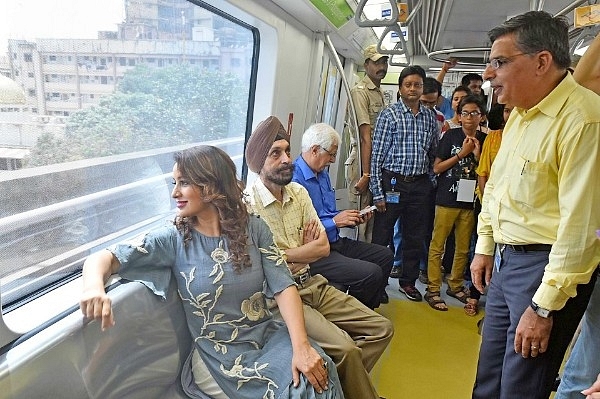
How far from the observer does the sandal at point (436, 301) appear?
3.61 m

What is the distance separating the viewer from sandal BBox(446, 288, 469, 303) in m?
3.77

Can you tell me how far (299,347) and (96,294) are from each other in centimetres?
71

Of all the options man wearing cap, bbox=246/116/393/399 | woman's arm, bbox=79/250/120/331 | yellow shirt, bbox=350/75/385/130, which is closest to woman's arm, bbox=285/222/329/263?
man wearing cap, bbox=246/116/393/399

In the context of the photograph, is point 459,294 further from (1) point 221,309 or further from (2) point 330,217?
(1) point 221,309

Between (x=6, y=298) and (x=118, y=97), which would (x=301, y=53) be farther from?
(x=6, y=298)

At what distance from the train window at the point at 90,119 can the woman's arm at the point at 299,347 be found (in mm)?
732

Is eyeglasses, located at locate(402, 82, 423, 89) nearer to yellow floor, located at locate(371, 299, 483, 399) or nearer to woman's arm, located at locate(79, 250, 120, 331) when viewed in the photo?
yellow floor, located at locate(371, 299, 483, 399)

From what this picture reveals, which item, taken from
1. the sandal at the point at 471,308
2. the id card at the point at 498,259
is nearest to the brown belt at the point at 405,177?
the sandal at the point at 471,308

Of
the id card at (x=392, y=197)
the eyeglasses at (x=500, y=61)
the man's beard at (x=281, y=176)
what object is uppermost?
the eyeglasses at (x=500, y=61)

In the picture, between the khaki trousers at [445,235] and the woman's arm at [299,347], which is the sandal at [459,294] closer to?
the khaki trousers at [445,235]

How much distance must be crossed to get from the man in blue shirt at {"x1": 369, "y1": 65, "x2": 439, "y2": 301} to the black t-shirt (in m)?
0.08

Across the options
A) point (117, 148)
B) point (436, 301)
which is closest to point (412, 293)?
point (436, 301)

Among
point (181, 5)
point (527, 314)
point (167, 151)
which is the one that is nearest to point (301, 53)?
point (181, 5)

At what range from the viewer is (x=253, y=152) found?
2.22 meters
